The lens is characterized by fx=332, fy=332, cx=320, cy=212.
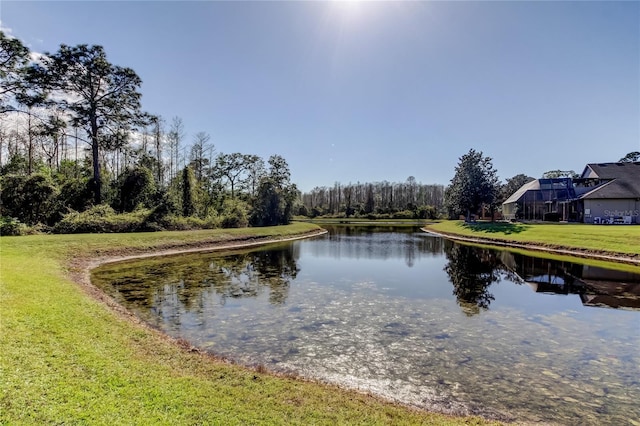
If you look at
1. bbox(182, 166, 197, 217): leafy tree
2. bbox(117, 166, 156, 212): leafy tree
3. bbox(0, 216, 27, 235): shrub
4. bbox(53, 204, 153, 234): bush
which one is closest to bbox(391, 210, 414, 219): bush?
bbox(182, 166, 197, 217): leafy tree

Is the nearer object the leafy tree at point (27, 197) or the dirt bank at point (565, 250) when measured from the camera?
the dirt bank at point (565, 250)

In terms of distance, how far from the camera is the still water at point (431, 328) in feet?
18.4

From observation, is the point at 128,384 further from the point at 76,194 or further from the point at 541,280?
the point at 76,194

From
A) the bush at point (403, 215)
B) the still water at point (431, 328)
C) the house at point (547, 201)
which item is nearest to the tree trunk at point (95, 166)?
the still water at point (431, 328)

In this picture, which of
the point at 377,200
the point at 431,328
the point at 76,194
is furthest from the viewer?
the point at 377,200

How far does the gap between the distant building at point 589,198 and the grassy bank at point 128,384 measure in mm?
44827

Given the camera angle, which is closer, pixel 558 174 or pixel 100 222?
pixel 100 222

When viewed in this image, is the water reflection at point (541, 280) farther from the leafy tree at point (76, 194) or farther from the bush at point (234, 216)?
the leafy tree at point (76, 194)

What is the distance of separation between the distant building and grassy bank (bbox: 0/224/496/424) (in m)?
44.8

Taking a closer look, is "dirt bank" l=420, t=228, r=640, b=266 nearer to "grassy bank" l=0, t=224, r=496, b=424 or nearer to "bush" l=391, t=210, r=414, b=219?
"grassy bank" l=0, t=224, r=496, b=424

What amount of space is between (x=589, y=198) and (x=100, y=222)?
49344mm

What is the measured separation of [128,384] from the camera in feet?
15.0

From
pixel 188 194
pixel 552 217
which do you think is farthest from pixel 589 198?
pixel 188 194

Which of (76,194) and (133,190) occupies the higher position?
(133,190)
